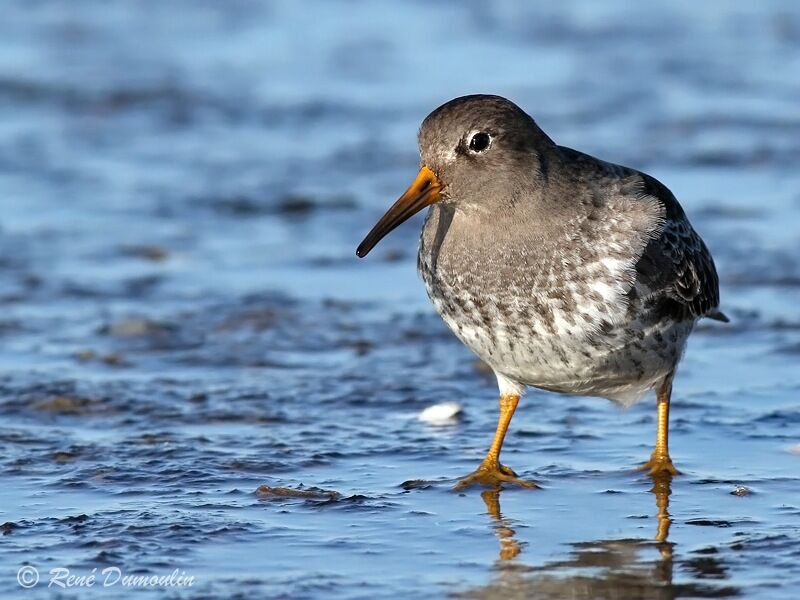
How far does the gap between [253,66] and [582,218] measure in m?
11.1

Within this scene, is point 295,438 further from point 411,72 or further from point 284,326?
point 411,72

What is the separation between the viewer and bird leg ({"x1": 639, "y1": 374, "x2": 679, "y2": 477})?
7.84 m

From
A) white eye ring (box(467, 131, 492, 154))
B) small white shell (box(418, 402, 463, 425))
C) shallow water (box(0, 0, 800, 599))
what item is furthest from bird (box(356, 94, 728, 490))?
small white shell (box(418, 402, 463, 425))

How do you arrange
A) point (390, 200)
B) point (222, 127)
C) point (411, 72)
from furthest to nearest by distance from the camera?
point (411, 72) < point (222, 127) < point (390, 200)

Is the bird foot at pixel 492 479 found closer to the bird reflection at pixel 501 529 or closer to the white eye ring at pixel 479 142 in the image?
the bird reflection at pixel 501 529

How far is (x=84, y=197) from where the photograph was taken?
45.0 feet

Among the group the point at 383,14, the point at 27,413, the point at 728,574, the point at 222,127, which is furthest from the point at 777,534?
the point at 383,14

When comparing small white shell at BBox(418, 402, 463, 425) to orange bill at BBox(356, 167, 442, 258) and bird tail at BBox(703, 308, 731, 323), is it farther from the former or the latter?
bird tail at BBox(703, 308, 731, 323)

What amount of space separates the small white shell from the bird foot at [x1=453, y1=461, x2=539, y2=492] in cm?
105

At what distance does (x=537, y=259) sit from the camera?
770 centimetres

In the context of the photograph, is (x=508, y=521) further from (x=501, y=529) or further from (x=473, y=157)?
(x=473, y=157)

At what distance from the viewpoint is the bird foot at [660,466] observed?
7805 mm

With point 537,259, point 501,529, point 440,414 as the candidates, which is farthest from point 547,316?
point 440,414

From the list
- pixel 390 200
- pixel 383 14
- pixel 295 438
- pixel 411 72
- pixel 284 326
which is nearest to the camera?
pixel 295 438
